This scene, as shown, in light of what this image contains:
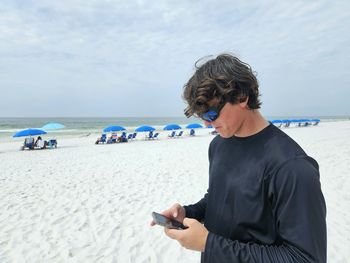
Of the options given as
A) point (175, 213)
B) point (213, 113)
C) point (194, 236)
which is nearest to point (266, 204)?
point (194, 236)

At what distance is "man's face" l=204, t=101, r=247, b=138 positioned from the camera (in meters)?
1.16

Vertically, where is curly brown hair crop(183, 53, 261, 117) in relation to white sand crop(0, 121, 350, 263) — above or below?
above

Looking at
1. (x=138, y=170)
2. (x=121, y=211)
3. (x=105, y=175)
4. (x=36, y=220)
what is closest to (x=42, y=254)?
(x=36, y=220)

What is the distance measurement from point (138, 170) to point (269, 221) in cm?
828

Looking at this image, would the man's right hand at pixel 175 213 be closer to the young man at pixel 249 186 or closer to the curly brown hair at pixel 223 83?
the young man at pixel 249 186

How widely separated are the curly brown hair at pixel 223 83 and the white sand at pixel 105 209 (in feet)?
9.24

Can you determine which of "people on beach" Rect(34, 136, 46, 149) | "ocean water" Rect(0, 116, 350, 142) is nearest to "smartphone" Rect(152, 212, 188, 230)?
"ocean water" Rect(0, 116, 350, 142)

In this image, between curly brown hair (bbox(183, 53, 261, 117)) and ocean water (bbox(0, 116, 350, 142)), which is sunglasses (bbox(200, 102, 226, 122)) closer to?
curly brown hair (bbox(183, 53, 261, 117))

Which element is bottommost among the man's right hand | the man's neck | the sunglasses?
the man's right hand

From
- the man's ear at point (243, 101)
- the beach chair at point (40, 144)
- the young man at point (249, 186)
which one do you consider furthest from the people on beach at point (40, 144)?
the man's ear at point (243, 101)

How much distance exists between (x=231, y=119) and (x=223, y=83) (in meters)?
0.16

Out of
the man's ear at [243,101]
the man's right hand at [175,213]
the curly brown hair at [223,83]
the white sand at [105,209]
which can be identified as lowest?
the white sand at [105,209]

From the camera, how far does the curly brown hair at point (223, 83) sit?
1119 millimetres

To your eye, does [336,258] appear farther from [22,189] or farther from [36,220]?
[22,189]
